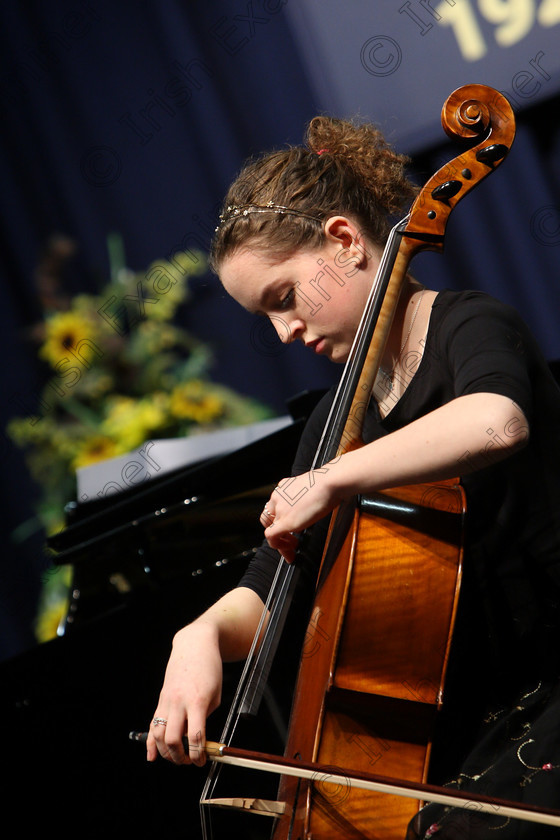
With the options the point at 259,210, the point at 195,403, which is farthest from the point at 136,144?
the point at 259,210

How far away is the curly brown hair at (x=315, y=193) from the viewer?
117 centimetres

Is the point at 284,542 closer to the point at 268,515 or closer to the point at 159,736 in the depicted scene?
the point at 268,515

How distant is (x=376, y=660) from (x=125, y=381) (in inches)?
76.1

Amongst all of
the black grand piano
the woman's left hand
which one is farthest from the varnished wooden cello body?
the black grand piano

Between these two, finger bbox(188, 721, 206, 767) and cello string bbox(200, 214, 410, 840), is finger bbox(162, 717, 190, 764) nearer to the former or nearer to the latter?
finger bbox(188, 721, 206, 767)

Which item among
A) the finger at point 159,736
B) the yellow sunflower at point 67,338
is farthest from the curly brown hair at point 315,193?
the yellow sunflower at point 67,338

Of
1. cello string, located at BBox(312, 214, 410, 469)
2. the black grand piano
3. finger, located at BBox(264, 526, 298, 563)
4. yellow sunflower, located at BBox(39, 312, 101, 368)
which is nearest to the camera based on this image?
finger, located at BBox(264, 526, 298, 563)

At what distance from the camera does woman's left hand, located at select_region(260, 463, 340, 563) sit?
2.94ft

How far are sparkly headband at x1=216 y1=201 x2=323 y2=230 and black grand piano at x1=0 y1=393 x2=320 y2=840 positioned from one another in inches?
21.7

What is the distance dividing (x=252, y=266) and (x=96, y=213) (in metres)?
1.80

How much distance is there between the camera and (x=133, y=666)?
1594 millimetres

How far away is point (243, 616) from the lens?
1115 millimetres

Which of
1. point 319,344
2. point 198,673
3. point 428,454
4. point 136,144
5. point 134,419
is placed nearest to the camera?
point 428,454

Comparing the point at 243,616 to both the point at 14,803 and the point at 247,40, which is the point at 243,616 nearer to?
the point at 14,803
